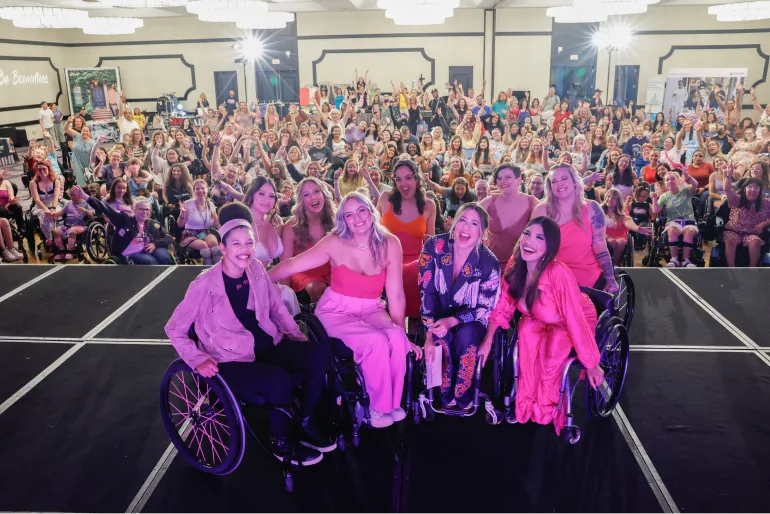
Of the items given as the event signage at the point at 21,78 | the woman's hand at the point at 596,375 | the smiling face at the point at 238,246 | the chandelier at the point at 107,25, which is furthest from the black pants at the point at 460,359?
the event signage at the point at 21,78

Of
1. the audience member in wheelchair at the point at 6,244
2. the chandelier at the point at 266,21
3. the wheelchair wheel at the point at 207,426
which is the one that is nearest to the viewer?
the wheelchair wheel at the point at 207,426

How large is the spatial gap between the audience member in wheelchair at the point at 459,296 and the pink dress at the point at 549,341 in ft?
0.35

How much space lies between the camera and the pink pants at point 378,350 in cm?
227

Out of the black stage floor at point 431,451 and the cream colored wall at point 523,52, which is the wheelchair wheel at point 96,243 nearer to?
the black stage floor at point 431,451

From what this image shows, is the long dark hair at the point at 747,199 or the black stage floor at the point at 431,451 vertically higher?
the long dark hair at the point at 747,199

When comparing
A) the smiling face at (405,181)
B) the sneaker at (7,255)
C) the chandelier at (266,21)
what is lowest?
the sneaker at (7,255)

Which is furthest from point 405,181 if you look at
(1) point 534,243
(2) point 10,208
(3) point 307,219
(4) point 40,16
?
(4) point 40,16

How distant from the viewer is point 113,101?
44.2ft

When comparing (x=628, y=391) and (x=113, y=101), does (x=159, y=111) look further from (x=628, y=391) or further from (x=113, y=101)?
(x=628, y=391)

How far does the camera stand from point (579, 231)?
2822mm

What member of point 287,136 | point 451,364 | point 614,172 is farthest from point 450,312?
point 287,136

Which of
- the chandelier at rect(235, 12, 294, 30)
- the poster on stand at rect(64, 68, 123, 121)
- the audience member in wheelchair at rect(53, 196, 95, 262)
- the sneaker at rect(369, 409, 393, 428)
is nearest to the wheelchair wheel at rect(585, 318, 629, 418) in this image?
the sneaker at rect(369, 409, 393, 428)

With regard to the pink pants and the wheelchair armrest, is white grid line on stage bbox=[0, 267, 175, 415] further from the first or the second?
the wheelchair armrest

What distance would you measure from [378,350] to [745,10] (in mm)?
7983
